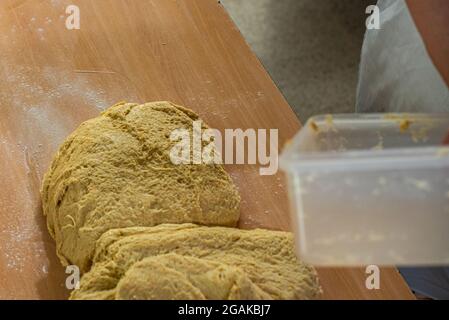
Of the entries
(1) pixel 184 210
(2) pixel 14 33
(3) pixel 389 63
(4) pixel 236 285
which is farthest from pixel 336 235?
(2) pixel 14 33

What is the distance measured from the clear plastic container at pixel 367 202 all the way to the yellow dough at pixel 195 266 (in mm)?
208

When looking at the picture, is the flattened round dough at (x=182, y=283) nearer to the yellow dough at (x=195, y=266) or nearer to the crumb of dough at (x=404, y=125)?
the yellow dough at (x=195, y=266)

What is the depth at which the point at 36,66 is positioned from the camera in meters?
1.17

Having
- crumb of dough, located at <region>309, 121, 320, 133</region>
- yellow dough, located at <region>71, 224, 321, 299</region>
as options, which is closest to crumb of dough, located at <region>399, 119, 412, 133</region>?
crumb of dough, located at <region>309, 121, 320, 133</region>

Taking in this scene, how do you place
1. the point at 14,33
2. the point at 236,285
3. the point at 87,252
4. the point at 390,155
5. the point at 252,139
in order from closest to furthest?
the point at 390,155
the point at 236,285
the point at 87,252
the point at 252,139
the point at 14,33

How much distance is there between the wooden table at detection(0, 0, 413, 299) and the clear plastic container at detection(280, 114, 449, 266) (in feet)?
1.11

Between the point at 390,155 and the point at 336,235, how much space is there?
90mm

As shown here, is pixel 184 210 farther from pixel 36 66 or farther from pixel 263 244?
pixel 36 66

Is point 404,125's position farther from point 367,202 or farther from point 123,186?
point 123,186

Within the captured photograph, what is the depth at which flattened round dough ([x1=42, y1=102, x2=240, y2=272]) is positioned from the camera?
0.90 m

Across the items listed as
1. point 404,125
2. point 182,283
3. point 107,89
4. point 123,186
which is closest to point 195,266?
point 182,283

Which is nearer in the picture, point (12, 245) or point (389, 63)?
point (12, 245)

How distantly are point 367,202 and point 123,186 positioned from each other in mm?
430

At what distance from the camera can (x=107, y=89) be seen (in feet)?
3.76
